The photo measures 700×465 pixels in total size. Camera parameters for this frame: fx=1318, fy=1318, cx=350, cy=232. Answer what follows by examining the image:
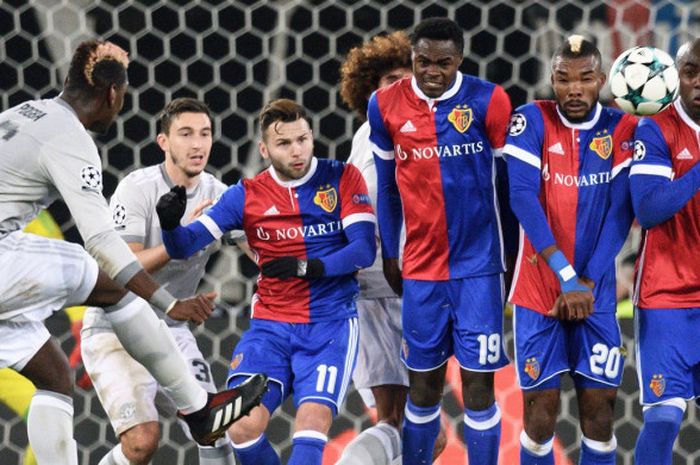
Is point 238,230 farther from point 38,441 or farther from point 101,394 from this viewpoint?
point 38,441

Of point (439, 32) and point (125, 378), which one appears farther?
point (125, 378)

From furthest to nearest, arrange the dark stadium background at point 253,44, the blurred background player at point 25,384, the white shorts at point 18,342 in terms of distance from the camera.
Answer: the dark stadium background at point 253,44 → the blurred background player at point 25,384 → the white shorts at point 18,342

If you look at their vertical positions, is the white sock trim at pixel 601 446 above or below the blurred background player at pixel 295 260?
below

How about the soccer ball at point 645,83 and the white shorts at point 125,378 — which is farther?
the white shorts at point 125,378

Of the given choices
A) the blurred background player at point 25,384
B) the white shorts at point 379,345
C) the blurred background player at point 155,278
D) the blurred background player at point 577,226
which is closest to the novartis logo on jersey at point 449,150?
the blurred background player at point 577,226

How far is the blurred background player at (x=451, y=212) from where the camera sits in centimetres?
364

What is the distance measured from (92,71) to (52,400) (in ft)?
2.84

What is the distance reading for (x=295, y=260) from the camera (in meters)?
3.66

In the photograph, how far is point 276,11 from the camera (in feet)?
15.8

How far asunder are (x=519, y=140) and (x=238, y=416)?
1.05 metres

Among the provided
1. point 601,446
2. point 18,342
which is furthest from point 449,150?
point 18,342

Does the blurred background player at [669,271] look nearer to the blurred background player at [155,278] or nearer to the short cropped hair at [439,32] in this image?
the short cropped hair at [439,32]

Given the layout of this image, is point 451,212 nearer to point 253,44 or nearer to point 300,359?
point 300,359

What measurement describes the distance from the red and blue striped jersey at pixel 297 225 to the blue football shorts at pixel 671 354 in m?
0.85
